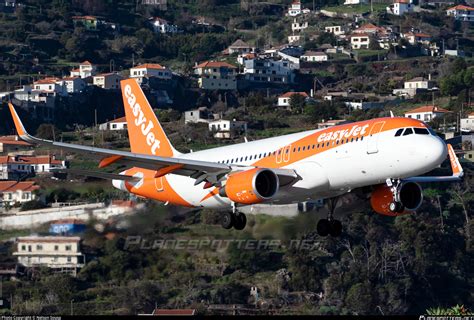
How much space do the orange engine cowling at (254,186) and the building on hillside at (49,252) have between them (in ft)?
41.9

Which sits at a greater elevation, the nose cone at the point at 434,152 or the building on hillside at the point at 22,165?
the nose cone at the point at 434,152

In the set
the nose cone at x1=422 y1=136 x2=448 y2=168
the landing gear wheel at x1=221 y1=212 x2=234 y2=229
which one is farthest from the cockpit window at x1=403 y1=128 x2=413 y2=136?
the landing gear wheel at x1=221 y1=212 x2=234 y2=229

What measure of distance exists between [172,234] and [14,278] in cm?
1423

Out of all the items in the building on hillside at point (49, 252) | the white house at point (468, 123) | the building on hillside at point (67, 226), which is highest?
the building on hillside at point (67, 226)

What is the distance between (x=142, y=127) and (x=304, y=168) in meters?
14.7

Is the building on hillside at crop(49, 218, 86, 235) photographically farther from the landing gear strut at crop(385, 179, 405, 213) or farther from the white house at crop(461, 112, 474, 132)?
the white house at crop(461, 112, 474, 132)

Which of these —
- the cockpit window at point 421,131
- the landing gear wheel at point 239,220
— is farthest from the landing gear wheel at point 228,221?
the cockpit window at point 421,131

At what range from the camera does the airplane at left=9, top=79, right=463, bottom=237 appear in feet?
188

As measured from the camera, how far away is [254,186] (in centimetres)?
6006

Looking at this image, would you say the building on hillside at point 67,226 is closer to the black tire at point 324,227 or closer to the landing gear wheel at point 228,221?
the landing gear wheel at point 228,221

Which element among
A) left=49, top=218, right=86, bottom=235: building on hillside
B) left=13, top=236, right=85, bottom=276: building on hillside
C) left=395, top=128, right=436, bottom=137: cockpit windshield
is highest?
left=395, top=128, right=436, bottom=137: cockpit windshield

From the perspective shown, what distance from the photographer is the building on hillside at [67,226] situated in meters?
71.7

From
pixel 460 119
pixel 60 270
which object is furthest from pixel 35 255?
pixel 460 119

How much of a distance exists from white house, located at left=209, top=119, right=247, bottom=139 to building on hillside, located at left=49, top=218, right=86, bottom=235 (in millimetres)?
115352
